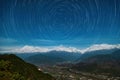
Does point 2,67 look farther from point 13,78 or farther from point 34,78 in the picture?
point 34,78

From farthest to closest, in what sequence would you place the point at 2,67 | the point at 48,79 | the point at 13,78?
the point at 48,79 < the point at 2,67 < the point at 13,78

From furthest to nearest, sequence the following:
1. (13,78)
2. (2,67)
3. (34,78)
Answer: (34,78) < (2,67) < (13,78)

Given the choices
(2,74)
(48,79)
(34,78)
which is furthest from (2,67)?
(48,79)

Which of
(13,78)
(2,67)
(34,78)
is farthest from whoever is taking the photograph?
(34,78)

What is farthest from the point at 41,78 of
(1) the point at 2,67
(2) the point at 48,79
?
(1) the point at 2,67

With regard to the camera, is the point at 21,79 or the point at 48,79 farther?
the point at 48,79

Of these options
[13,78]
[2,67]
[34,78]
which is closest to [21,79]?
[13,78]

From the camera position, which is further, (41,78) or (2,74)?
(41,78)

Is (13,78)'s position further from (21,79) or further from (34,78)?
(34,78)

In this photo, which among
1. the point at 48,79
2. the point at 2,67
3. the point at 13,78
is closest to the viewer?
the point at 13,78
